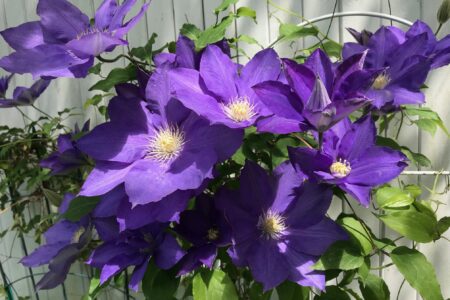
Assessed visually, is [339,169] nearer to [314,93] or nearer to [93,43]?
[314,93]

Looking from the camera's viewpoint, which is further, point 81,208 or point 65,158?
point 65,158

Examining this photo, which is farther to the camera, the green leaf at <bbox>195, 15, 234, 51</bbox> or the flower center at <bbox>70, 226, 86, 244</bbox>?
the flower center at <bbox>70, 226, 86, 244</bbox>

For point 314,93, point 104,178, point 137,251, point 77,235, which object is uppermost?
point 314,93

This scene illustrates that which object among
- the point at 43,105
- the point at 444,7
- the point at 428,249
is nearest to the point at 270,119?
the point at 444,7

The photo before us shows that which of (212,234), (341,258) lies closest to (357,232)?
(341,258)

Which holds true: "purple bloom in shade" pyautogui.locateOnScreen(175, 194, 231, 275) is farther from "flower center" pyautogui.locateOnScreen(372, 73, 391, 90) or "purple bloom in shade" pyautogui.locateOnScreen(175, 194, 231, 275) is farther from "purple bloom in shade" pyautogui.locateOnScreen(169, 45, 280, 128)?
"flower center" pyautogui.locateOnScreen(372, 73, 391, 90)

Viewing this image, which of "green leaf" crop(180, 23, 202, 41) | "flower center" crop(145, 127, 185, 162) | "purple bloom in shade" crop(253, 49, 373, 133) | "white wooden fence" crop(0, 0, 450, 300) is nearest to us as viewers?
"purple bloom in shade" crop(253, 49, 373, 133)

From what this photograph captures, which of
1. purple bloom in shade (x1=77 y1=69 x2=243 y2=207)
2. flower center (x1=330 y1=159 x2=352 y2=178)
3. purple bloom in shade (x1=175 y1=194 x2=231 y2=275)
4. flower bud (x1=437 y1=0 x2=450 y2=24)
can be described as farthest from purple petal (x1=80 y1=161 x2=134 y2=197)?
flower bud (x1=437 y1=0 x2=450 y2=24)
